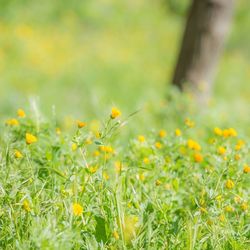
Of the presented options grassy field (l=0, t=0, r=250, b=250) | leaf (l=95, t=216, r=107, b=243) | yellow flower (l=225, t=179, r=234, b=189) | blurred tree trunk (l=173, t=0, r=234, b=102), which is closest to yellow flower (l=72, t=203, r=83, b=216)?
grassy field (l=0, t=0, r=250, b=250)

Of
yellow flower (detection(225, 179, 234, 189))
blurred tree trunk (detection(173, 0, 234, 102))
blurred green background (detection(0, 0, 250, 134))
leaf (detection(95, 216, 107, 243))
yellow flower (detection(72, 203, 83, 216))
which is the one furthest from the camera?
blurred green background (detection(0, 0, 250, 134))

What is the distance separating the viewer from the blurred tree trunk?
19.5 ft

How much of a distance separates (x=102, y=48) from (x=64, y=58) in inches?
43.0

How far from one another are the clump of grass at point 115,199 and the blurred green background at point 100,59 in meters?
2.33

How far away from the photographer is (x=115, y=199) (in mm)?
2609

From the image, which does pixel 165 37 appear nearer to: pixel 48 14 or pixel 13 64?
pixel 48 14

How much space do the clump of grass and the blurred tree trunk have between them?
2911 mm

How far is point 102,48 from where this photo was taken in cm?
1090

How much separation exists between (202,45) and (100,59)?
14.1 ft

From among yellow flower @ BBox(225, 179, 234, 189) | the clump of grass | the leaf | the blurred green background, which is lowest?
the blurred green background

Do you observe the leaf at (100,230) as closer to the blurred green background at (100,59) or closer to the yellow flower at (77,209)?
the yellow flower at (77,209)

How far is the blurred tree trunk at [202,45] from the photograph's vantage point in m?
5.93

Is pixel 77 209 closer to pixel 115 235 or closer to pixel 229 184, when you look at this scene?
pixel 115 235

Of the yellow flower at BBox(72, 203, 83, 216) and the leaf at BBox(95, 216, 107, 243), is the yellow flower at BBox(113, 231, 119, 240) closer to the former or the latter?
the leaf at BBox(95, 216, 107, 243)
